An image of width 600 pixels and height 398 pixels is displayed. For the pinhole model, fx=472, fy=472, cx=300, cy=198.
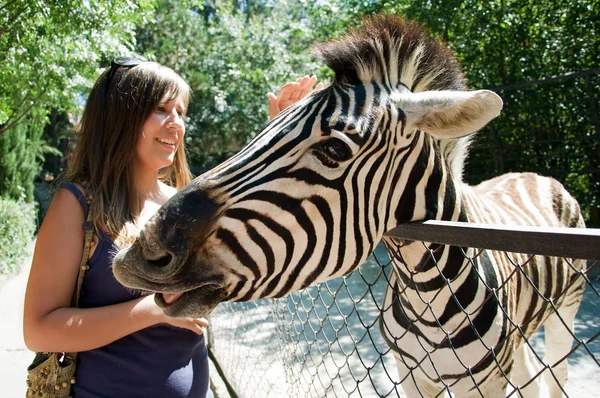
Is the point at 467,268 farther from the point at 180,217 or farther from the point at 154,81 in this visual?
the point at 154,81

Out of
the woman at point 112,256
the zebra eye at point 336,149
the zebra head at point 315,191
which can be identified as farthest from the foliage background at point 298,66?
the woman at point 112,256

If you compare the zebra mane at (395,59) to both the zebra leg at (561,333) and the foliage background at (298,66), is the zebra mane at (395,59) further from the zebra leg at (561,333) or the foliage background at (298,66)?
the zebra leg at (561,333)

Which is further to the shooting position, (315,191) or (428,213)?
(428,213)

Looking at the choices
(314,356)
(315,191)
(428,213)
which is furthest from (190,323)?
(314,356)

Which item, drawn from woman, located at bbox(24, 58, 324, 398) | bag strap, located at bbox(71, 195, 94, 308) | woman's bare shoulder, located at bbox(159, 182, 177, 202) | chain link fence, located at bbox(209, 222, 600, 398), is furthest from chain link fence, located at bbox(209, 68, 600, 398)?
bag strap, located at bbox(71, 195, 94, 308)

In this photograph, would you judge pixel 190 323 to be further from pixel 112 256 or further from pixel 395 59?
pixel 395 59

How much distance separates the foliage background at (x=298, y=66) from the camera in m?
5.68

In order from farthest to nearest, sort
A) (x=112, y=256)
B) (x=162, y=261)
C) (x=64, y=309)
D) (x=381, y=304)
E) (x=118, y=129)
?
(x=381, y=304), (x=118, y=129), (x=112, y=256), (x=64, y=309), (x=162, y=261)

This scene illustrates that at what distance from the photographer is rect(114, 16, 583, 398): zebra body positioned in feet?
4.37

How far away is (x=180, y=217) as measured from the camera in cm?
130

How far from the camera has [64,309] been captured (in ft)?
5.18

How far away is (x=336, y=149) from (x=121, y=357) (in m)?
1.09

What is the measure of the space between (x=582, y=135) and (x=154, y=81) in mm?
8432

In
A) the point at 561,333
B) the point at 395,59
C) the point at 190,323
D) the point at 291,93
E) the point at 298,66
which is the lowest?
the point at 561,333
